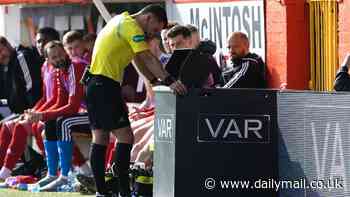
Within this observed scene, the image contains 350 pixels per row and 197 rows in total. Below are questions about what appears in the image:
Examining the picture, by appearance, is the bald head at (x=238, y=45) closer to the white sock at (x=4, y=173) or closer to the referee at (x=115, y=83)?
the referee at (x=115, y=83)

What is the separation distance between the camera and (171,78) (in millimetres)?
10766

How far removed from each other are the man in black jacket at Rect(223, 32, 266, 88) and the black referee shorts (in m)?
1.31

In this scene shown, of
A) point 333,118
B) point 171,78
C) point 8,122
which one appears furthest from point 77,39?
point 333,118

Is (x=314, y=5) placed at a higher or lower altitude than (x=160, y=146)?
higher

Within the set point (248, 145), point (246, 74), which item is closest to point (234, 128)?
point (248, 145)

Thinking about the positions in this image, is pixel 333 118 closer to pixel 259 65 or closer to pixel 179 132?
pixel 179 132

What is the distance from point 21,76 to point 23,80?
0.17 ft

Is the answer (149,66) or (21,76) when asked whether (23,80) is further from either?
(149,66)

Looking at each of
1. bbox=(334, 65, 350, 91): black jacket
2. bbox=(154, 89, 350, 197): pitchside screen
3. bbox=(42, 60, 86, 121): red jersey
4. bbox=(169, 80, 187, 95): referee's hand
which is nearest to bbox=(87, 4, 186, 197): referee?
bbox=(169, 80, 187, 95): referee's hand

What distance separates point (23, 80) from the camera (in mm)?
15609

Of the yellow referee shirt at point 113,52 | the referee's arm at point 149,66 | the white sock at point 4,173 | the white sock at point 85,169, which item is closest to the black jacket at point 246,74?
the referee's arm at point 149,66

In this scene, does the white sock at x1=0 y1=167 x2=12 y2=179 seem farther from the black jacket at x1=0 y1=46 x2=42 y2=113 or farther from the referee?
the referee

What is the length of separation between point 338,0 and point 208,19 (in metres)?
2.09

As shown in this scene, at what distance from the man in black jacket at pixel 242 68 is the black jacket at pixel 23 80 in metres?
3.40
